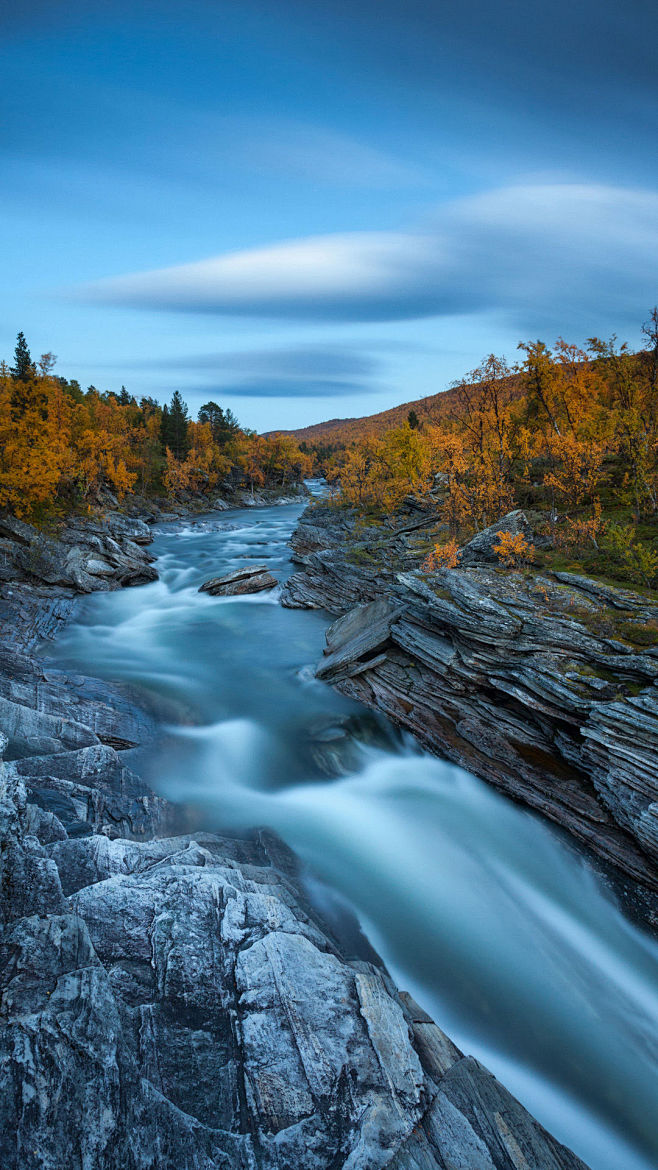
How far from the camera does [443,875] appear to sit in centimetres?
978

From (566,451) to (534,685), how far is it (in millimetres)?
8947

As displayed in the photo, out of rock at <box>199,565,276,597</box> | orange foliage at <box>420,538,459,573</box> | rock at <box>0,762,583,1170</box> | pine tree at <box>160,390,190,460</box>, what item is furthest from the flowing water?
pine tree at <box>160,390,190,460</box>

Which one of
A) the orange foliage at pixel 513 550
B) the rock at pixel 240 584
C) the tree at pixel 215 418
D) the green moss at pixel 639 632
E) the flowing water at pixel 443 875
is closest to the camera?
the flowing water at pixel 443 875

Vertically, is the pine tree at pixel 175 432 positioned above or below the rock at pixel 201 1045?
above

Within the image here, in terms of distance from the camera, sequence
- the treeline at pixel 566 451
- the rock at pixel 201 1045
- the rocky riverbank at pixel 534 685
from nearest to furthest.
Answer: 1. the rock at pixel 201 1045
2. the rocky riverbank at pixel 534 685
3. the treeline at pixel 566 451

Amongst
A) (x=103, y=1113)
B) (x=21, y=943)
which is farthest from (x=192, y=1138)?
(x=21, y=943)

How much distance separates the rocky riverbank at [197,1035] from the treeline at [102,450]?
20.7 meters

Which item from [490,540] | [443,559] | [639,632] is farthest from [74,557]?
[639,632]

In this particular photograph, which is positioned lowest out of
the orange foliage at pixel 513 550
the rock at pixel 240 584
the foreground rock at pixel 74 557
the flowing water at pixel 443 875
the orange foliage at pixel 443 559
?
the flowing water at pixel 443 875

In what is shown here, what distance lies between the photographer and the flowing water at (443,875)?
21.9ft

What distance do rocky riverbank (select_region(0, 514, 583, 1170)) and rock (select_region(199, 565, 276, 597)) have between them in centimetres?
1893

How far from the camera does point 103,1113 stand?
12.3ft

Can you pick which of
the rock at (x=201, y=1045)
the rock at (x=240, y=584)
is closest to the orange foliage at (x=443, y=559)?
the rock at (x=201, y=1045)

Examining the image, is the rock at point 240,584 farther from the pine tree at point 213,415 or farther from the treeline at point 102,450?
the pine tree at point 213,415
